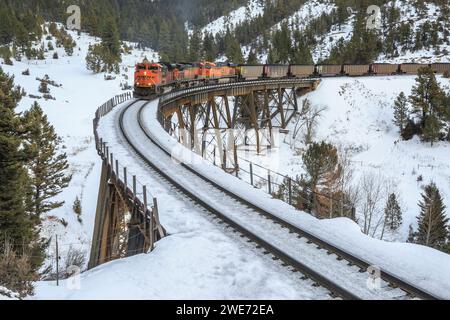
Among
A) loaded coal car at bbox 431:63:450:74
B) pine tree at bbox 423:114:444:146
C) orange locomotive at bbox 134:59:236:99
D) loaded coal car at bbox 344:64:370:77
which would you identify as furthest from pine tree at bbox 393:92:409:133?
orange locomotive at bbox 134:59:236:99

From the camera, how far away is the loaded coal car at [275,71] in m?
61.2

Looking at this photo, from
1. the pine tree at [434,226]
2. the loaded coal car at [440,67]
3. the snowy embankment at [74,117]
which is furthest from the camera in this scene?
the loaded coal car at [440,67]

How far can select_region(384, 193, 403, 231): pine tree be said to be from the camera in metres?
32.0

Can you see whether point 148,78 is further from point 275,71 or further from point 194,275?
point 194,275

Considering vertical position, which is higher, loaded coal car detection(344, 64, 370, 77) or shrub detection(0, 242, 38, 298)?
loaded coal car detection(344, 64, 370, 77)

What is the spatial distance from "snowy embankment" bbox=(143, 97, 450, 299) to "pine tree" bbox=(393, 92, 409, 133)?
38.7 metres

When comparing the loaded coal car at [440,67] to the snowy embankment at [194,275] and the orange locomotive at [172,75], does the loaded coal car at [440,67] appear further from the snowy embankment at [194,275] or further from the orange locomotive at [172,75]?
the snowy embankment at [194,275]

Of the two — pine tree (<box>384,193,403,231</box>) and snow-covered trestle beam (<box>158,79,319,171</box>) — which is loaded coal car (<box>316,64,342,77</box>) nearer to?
snow-covered trestle beam (<box>158,79,319,171</box>)

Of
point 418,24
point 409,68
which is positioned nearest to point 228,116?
point 409,68

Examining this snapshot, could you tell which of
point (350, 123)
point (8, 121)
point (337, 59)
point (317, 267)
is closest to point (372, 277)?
point (317, 267)

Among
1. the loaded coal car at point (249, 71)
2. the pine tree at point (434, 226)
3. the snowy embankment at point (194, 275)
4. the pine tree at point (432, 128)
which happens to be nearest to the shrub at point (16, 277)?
the snowy embankment at point (194, 275)

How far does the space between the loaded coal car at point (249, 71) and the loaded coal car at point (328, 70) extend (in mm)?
10044
